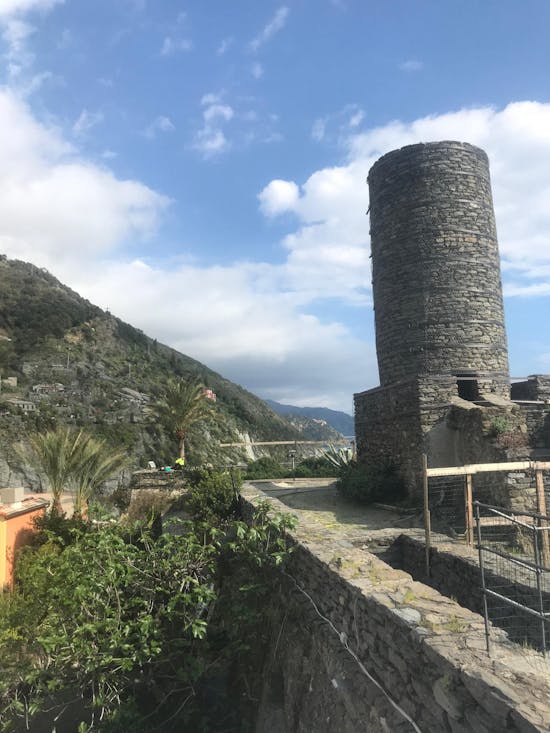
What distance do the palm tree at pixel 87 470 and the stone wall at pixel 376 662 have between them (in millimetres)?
9089

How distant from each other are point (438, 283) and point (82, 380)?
40.7 m

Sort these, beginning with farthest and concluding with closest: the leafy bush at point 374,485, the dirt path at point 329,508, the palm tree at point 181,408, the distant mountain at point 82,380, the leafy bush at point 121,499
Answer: the distant mountain at point 82,380
the palm tree at point 181,408
the leafy bush at point 121,499
the leafy bush at point 374,485
the dirt path at point 329,508

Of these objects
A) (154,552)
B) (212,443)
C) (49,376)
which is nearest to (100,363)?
(49,376)

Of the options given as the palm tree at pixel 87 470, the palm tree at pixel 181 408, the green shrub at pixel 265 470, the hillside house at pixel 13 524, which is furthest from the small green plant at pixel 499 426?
the palm tree at pixel 181 408

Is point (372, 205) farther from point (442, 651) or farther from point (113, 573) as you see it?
point (442, 651)

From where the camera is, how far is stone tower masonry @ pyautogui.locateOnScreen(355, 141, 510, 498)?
13.3 meters

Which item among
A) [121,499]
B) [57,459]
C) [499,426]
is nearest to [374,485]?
[499,426]

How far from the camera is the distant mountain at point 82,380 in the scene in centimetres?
3756

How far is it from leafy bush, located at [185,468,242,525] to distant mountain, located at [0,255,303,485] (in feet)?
54.2

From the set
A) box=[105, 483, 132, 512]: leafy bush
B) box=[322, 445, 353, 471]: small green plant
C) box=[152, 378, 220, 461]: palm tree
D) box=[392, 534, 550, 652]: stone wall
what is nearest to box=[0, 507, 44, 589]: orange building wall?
box=[105, 483, 132, 512]: leafy bush

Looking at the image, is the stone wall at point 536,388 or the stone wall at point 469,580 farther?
the stone wall at point 536,388

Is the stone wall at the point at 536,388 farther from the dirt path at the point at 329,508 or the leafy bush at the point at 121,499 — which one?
the leafy bush at the point at 121,499

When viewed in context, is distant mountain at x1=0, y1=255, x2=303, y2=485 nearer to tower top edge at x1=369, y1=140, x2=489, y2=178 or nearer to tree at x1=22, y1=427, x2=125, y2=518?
tree at x1=22, y1=427, x2=125, y2=518

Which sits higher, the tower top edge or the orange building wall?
the tower top edge
